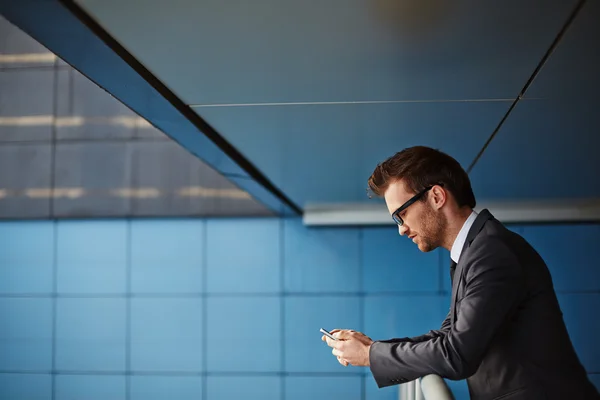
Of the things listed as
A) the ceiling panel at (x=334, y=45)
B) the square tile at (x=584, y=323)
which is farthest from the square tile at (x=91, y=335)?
the ceiling panel at (x=334, y=45)

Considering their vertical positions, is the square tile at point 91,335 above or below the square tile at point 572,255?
below

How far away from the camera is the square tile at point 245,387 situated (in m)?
4.71

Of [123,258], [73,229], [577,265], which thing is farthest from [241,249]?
[577,265]

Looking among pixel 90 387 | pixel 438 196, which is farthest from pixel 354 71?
pixel 90 387

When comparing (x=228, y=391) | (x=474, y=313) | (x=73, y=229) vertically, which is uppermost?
(x=73, y=229)

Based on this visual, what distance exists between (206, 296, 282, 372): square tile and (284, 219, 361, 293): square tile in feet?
0.69

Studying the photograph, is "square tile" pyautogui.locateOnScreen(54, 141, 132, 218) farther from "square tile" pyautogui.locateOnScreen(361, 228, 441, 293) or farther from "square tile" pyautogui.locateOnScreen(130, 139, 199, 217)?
"square tile" pyautogui.locateOnScreen(361, 228, 441, 293)

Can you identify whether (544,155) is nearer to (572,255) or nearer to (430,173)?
(430,173)

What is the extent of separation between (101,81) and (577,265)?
3.73 meters

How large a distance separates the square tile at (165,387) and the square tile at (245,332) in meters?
0.16

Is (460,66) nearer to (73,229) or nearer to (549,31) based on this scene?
(549,31)

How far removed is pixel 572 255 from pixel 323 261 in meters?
1.51

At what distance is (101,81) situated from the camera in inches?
58.9

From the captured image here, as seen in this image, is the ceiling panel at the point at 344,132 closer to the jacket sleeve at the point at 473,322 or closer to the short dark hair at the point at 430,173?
the short dark hair at the point at 430,173
